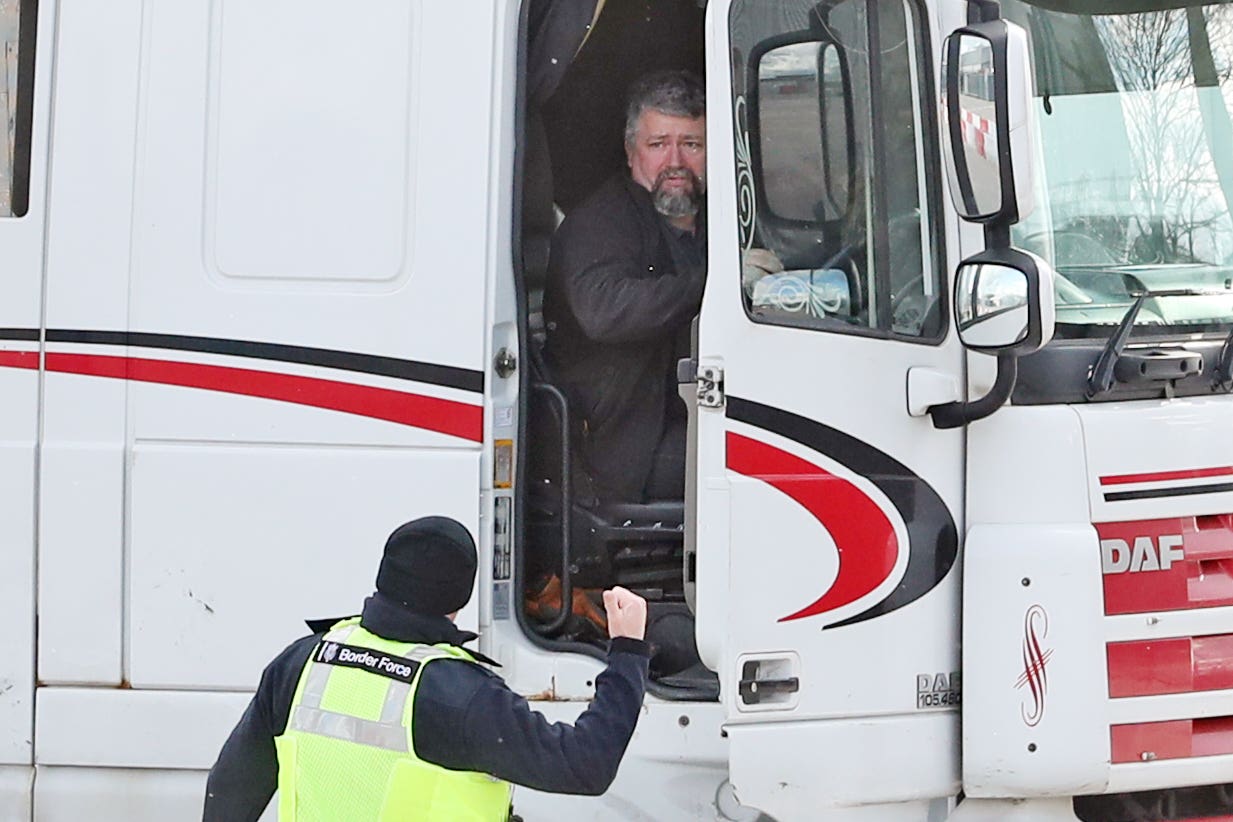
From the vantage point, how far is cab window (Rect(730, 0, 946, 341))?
3.16 m

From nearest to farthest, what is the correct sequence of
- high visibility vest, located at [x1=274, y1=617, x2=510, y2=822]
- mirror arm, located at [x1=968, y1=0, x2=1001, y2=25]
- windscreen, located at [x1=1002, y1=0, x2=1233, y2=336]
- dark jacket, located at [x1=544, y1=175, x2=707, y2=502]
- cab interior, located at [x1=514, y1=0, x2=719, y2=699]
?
high visibility vest, located at [x1=274, y1=617, x2=510, y2=822], mirror arm, located at [x1=968, y1=0, x2=1001, y2=25], windscreen, located at [x1=1002, y1=0, x2=1233, y2=336], cab interior, located at [x1=514, y1=0, x2=719, y2=699], dark jacket, located at [x1=544, y1=175, x2=707, y2=502]

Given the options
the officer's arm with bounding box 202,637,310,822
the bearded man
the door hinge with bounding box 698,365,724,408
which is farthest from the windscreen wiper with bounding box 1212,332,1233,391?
the officer's arm with bounding box 202,637,310,822

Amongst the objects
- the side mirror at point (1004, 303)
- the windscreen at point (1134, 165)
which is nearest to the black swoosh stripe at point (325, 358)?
the side mirror at point (1004, 303)

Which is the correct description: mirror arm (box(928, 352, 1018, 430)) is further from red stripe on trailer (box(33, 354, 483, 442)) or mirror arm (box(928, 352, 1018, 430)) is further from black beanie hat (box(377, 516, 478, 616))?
black beanie hat (box(377, 516, 478, 616))

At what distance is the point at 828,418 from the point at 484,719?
104 cm

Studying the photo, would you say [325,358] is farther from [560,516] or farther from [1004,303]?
[1004,303]

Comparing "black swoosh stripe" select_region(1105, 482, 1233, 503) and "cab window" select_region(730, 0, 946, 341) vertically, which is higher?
"cab window" select_region(730, 0, 946, 341)

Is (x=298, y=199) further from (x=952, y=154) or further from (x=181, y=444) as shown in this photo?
(x=952, y=154)

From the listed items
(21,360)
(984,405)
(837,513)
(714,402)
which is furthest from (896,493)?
(21,360)

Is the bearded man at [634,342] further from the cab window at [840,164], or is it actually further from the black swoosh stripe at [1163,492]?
the black swoosh stripe at [1163,492]

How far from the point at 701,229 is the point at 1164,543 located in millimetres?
1273

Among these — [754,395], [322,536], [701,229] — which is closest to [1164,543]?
[754,395]

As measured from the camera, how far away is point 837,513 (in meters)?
3.12

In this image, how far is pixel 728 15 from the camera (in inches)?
123
